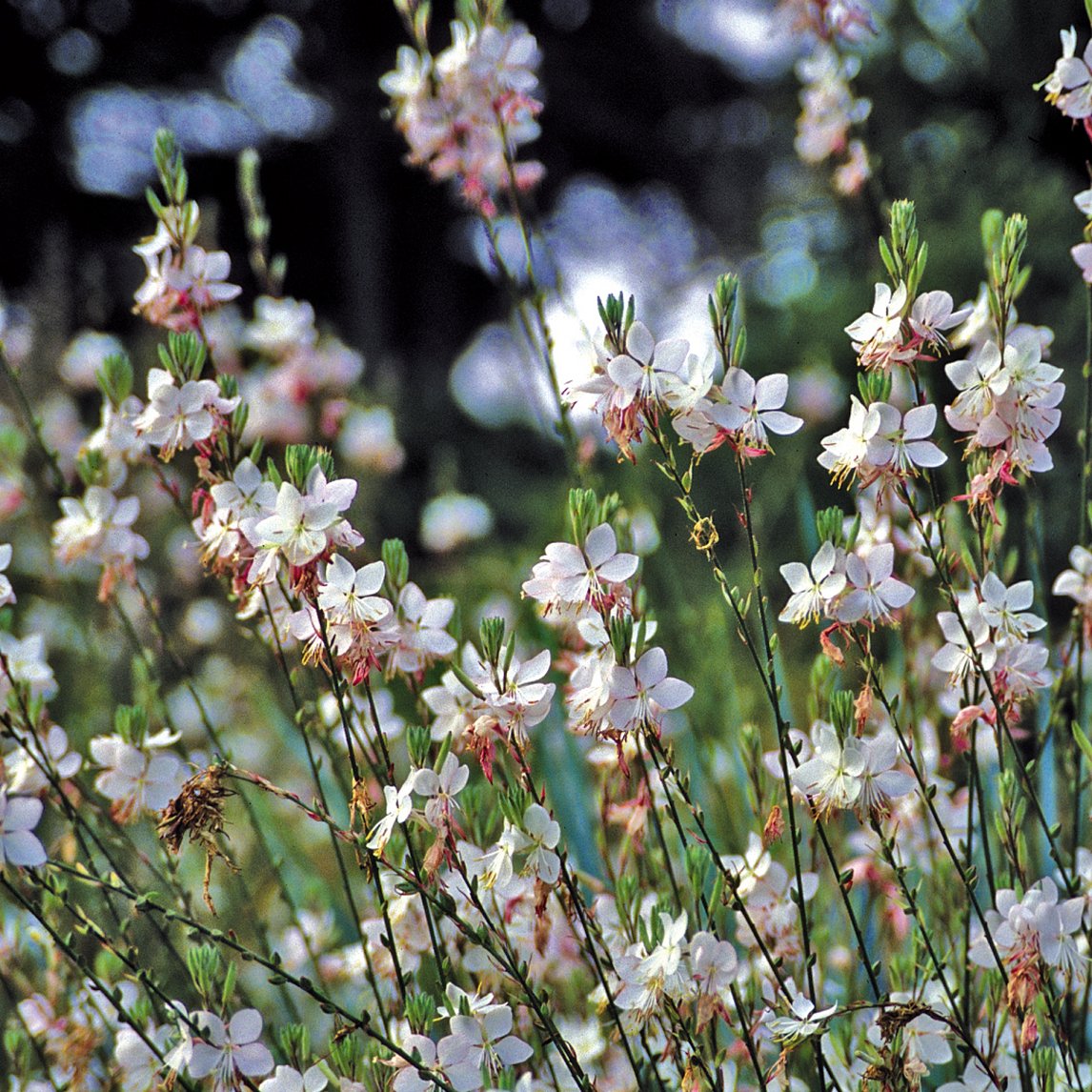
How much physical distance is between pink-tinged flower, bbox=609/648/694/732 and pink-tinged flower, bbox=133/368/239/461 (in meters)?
0.41

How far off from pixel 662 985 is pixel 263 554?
0.42 m

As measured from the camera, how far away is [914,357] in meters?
0.82

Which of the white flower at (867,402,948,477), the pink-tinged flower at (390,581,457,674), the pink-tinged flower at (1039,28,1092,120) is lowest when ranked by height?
the pink-tinged flower at (390,581,457,674)

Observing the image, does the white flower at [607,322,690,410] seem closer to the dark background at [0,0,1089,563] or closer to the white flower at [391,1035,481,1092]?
the white flower at [391,1035,481,1092]

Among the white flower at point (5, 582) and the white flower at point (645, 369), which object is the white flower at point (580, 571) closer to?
the white flower at point (645, 369)

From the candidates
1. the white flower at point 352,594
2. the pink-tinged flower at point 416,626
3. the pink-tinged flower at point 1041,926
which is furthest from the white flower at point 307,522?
the pink-tinged flower at point 1041,926

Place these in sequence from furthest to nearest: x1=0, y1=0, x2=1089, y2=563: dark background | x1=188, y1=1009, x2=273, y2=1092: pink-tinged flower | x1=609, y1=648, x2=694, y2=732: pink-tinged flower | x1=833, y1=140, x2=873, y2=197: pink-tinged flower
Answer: x1=0, y1=0, x2=1089, y2=563: dark background < x1=833, y1=140, x2=873, y2=197: pink-tinged flower < x1=188, y1=1009, x2=273, y2=1092: pink-tinged flower < x1=609, y1=648, x2=694, y2=732: pink-tinged flower

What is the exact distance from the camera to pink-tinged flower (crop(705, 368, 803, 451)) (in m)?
0.82

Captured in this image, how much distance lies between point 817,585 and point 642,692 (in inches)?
5.9

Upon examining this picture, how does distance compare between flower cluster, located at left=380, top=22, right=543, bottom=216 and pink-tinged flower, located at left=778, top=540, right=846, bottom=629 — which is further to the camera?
flower cluster, located at left=380, top=22, right=543, bottom=216

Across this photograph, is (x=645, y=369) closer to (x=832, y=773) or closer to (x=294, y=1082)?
(x=832, y=773)

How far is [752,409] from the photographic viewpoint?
84 cm

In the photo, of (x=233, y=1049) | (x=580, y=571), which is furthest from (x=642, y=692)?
(x=233, y=1049)

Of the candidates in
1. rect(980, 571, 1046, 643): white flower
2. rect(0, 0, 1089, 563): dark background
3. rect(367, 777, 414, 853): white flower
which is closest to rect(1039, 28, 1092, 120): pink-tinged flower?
rect(980, 571, 1046, 643): white flower
